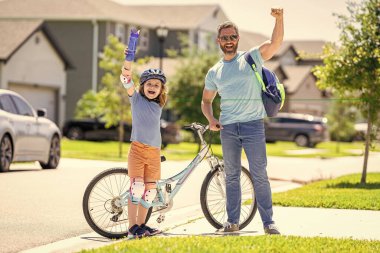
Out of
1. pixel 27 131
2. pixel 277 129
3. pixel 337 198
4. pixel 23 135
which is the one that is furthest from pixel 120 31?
pixel 337 198

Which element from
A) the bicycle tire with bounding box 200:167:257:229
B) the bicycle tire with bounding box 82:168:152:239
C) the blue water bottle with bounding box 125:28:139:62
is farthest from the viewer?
the bicycle tire with bounding box 200:167:257:229

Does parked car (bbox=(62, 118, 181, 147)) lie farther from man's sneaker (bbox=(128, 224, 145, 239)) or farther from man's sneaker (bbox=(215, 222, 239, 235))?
man's sneaker (bbox=(128, 224, 145, 239))

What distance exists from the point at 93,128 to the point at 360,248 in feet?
110

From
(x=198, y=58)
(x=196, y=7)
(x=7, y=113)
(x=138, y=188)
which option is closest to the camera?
(x=138, y=188)

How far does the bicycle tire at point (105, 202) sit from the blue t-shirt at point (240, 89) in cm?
122

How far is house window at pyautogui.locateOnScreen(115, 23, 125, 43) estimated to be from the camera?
2013 inches

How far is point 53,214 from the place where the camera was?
416 inches

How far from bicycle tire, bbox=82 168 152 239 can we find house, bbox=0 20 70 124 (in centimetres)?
2954

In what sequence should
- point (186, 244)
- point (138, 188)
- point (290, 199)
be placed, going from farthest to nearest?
1. point (290, 199)
2. point (138, 188)
3. point (186, 244)

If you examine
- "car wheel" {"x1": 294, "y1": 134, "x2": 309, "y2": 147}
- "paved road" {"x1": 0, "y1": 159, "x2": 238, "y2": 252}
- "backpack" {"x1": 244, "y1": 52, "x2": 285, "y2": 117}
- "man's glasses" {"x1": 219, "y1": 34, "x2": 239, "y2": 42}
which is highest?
"man's glasses" {"x1": 219, "y1": 34, "x2": 239, "y2": 42}

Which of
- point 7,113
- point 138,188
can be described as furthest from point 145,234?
point 7,113

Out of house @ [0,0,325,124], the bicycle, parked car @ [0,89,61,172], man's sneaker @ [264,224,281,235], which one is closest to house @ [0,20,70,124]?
house @ [0,0,325,124]

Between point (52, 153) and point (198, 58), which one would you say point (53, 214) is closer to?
point (52, 153)

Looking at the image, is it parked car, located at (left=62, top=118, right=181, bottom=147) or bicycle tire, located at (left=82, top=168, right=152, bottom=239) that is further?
Result: parked car, located at (left=62, top=118, right=181, bottom=147)
